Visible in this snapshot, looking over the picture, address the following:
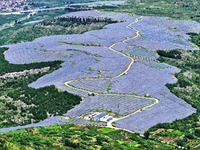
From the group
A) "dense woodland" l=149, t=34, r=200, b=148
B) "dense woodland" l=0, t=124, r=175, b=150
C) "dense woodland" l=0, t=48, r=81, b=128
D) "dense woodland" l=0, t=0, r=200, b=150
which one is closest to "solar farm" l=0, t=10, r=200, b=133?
"dense woodland" l=149, t=34, r=200, b=148

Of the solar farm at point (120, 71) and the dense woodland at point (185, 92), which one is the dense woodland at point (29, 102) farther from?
the dense woodland at point (185, 92)

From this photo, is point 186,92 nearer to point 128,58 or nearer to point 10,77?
point 128,58

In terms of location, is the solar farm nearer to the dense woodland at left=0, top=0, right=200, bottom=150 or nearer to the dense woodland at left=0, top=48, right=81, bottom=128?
the dense woodland at left=0, top=48, right=81, bottom=128

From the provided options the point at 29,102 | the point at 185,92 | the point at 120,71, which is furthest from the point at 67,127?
the point at 120,71

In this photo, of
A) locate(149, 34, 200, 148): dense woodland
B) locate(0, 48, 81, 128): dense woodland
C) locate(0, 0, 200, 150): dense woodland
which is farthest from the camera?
locate(0, 48, 81, 128): dense woodland

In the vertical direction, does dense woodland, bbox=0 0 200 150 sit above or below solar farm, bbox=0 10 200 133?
below

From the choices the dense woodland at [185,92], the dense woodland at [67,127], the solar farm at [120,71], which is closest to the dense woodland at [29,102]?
the dense woodland at [67,127]

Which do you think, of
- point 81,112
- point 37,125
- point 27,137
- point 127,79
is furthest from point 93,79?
point 27,137

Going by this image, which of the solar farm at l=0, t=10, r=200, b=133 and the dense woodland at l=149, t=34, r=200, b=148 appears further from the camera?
the solar farm at l=0, t=10, r=200, b=133

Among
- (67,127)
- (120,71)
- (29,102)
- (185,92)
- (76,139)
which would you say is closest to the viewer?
(76,139)

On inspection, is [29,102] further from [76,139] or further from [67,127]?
[76,139]
